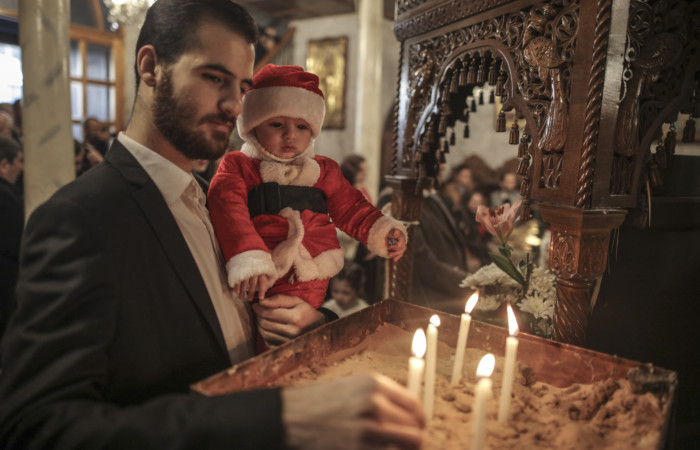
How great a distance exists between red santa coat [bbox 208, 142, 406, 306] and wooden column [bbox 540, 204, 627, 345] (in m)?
0.48

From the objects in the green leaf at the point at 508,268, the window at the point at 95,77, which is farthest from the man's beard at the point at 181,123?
the window at the point at 95,77

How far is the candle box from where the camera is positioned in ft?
3.28

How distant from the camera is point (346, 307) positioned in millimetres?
4055

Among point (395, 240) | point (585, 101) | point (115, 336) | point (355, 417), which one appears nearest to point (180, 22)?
point (115, 336)

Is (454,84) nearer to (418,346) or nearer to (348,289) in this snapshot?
(418,346)

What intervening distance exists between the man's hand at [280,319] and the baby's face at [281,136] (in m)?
0.48

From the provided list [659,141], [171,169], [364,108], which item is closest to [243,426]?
[171,169]

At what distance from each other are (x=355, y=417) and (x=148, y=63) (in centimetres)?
98

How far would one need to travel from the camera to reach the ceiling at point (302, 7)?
26.0ft

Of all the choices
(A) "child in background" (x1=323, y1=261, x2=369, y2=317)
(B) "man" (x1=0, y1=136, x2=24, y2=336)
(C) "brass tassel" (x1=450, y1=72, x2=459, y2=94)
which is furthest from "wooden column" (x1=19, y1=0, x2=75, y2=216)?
(C) "brass tassel" (x1=450, y1=72, x2=459, y2=94)

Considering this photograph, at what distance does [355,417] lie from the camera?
0.72m

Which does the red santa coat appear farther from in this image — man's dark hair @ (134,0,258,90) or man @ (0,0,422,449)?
man's dark hair @ (134,0,258,90)

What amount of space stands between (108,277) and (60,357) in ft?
0.55

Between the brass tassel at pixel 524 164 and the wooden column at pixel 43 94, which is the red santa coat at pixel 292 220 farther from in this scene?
the wooden column at pixel 43 94
